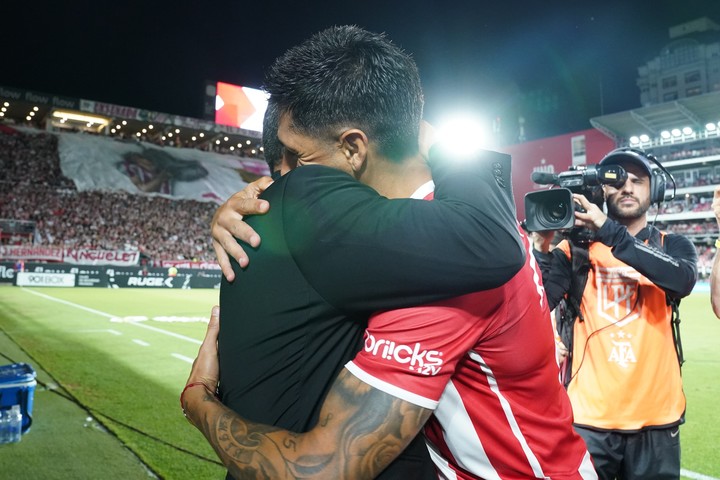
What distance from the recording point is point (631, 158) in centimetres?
316

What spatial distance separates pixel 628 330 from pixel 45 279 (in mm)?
27637

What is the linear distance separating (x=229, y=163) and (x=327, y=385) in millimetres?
53246

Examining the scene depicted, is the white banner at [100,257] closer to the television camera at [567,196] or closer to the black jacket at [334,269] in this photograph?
the television camera at [567,196]

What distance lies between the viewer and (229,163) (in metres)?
52.7

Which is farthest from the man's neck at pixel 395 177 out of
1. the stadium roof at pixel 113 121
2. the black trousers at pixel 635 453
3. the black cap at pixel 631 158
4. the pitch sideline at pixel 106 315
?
the stadium roof at pixel 113 121

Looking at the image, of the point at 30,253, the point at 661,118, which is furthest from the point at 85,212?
the point at 661,118

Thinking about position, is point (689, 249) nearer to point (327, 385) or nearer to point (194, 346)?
point (327, 385)

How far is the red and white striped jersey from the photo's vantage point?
1189 millimetres

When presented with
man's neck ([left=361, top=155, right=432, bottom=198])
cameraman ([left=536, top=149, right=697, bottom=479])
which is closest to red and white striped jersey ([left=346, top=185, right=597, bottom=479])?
man's neck ([left=361, top=155, right=432, bottom=198])

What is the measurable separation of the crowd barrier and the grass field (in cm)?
1237

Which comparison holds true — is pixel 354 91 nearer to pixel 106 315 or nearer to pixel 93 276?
pixel 106 315

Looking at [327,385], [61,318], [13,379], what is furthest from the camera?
[61,318]

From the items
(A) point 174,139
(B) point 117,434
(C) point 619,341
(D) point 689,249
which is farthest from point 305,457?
(A) point 174,139

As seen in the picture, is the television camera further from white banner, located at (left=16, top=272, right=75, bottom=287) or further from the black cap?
white banner, located at (left=16, top=272, right=75, bottom=287)
